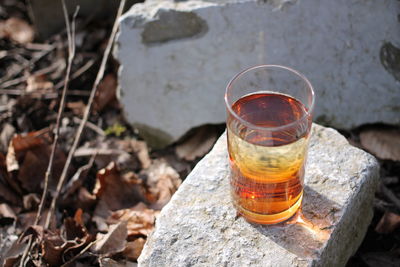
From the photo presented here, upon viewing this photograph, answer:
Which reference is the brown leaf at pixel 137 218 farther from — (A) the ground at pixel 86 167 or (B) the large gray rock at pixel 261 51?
(B) the large gray rock at pixel 261 51

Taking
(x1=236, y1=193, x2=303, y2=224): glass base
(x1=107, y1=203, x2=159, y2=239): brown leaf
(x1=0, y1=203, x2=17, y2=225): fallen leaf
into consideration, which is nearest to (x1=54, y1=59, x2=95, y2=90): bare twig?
(x1=0, y1=203, x2=17, y2=225): fallen leaf

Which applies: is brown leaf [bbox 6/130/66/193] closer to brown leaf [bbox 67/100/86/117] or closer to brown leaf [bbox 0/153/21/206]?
brown leaf [bbox 0/153/21/206]

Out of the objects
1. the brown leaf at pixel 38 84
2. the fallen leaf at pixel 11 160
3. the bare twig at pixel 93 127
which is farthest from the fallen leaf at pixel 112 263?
the brown leaf at pixel 38 84

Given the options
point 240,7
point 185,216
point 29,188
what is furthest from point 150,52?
point 185,216

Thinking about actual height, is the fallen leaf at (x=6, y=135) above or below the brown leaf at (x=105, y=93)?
below

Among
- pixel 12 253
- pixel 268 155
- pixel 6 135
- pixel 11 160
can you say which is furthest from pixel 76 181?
pixel 268 155

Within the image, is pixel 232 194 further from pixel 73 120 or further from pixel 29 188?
pixel 73 120

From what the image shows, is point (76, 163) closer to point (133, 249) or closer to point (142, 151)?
point (142, 151)
